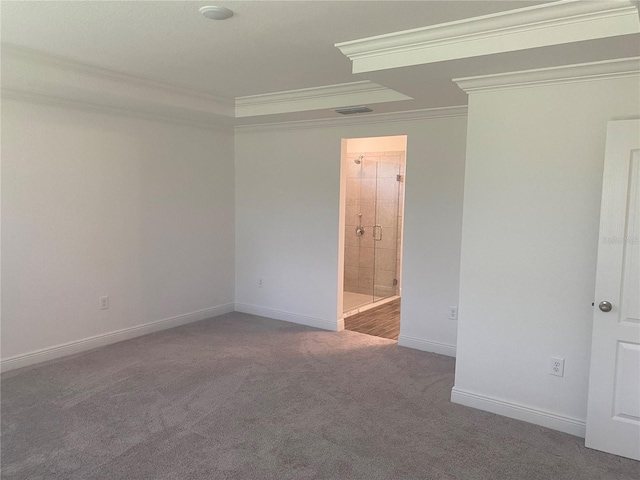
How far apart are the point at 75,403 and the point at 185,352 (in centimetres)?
120

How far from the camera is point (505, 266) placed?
3.21 m

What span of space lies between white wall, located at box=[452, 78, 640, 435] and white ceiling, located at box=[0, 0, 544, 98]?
2.87 ft

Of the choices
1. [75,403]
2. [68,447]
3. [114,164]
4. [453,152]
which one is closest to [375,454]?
[68,447]

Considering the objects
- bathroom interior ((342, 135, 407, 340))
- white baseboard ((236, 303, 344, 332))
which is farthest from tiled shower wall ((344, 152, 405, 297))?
white baseboard ((236, 303, 344, 332))

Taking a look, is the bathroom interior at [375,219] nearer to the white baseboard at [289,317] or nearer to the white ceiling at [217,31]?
the white baseboard at [289,317]

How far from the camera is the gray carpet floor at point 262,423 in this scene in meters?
2.62

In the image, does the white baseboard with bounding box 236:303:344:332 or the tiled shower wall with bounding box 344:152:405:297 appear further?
the tiled shower wall with bounding box 344:152:405:297

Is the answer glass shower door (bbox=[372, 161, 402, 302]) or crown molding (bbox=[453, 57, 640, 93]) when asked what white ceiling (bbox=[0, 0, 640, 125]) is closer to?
crown molding (bbox=[453, 57, 640, 93])

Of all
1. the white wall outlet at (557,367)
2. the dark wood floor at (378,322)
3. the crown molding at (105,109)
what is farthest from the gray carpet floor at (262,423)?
the crown molding at (105,109)

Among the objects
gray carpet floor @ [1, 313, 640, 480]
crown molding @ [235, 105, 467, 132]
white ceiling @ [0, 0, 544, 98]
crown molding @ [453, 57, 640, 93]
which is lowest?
gray carpet floor @ [1, 313, 640, 480]

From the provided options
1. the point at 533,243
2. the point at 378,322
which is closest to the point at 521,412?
the point at 533,243

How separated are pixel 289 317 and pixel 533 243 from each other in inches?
125

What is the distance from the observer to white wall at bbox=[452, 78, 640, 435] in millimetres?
2908

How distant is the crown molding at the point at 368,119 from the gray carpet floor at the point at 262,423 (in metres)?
2.29
